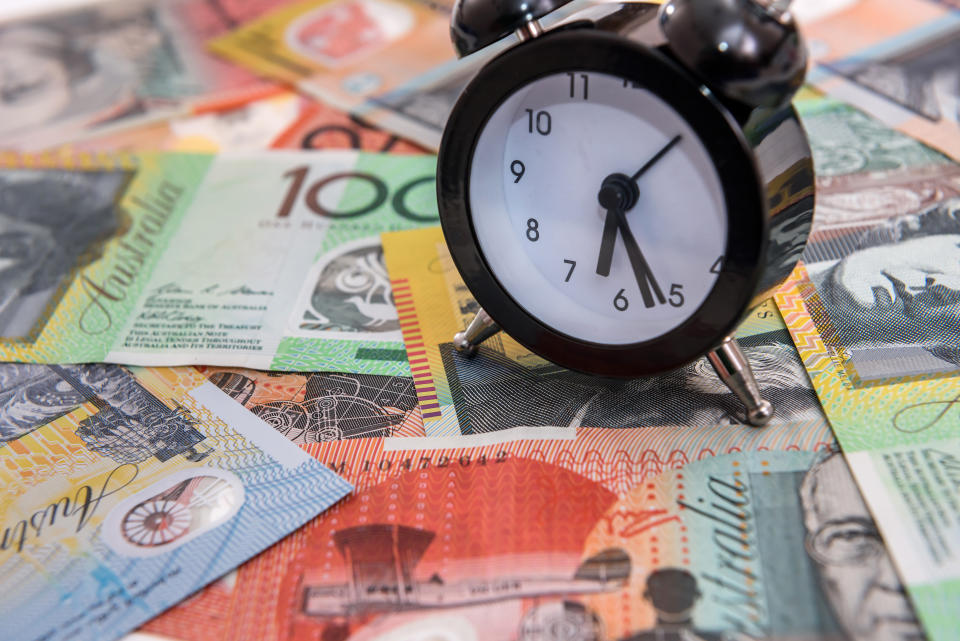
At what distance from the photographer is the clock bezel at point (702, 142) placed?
536 mm

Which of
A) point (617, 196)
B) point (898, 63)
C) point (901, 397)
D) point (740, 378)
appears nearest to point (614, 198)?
point (617, 196)

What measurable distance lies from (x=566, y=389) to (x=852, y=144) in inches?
18.2

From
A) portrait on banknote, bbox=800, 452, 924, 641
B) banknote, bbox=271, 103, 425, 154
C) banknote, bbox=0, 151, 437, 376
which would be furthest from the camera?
banknote, bbox=271, 103, 425, 154

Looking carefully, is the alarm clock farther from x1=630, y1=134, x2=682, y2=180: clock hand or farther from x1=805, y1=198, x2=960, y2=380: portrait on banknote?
x1=805, y1=198, x2=960, y2=380: portrait on banknote

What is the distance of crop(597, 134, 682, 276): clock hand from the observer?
58 cm

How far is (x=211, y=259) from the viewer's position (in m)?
0.88

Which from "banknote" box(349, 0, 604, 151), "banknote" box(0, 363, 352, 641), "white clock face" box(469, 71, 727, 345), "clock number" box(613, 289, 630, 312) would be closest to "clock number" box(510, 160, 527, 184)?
"white clock face" box(469, 71, 727, 345)

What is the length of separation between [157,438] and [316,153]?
0.43m

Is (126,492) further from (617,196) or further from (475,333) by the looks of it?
(617,196)

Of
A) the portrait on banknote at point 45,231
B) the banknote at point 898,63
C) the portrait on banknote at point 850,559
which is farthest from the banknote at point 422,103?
the portrait on banknote at point 850,559

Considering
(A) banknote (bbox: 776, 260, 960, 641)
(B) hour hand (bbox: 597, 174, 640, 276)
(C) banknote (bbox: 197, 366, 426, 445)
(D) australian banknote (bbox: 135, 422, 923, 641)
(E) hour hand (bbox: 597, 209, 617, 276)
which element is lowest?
(A) banknote (bbox: 776, 260, 960, 641)

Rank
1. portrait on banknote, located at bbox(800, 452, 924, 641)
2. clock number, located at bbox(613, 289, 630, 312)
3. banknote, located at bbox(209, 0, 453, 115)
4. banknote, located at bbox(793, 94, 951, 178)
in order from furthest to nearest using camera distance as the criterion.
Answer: banknote, located at bbox(209, 0, 453, 115)
banknote, located at bbox(793, 94, 951, 178)
clock number, located at bbox(613, 289, 630, 312)
portrait on banknote, located at bbox(800, 452, 924, 641)

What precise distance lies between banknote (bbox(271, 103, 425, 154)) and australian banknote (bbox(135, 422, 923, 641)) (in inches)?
18.6

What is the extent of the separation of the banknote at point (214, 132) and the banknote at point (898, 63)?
63 centimetres
